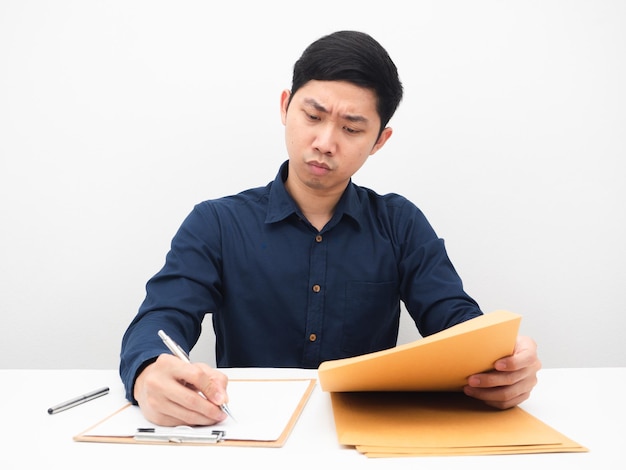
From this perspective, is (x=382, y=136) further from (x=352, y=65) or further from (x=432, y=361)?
(x=432, y=361)

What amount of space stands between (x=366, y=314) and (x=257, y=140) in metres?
0.68

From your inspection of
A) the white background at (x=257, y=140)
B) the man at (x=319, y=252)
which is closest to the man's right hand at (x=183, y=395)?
the man at (x=319, y=252)

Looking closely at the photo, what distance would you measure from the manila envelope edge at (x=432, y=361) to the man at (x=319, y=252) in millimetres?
433

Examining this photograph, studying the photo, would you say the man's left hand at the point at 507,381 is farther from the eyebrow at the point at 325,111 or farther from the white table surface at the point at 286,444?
the eyebrow at the point at 325,111

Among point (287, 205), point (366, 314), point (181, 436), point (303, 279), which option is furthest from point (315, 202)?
point (181, 436)

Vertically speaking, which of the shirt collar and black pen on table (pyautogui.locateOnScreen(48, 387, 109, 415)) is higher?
the shirt collar

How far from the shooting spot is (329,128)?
113cm

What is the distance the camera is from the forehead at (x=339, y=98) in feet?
3.69

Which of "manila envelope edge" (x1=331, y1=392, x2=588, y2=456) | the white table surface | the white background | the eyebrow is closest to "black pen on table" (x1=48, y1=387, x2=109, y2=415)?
Result: the white table surface

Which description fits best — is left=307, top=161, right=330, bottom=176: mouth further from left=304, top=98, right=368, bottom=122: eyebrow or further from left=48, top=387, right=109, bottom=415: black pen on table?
left=48, top=387, right=109, bottom=415: black pen on table

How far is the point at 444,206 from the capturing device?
5.47ft

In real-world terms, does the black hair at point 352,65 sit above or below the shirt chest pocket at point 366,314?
above

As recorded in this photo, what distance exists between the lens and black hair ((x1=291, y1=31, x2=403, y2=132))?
115 centimetres

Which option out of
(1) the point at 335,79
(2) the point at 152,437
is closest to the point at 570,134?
(1) the point at 335,79
